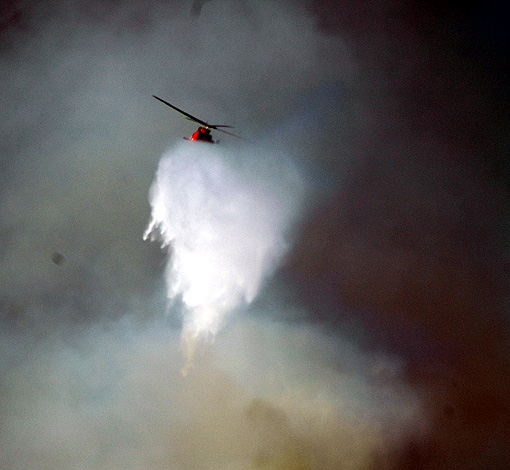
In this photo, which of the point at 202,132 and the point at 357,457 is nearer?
the point at 202,132

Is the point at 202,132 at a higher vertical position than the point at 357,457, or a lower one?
higher

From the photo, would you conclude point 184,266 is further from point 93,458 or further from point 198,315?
point 93,458

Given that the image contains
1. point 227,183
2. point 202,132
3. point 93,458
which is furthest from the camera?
point 227,183

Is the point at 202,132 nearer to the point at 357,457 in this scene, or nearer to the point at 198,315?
the point at 198,315

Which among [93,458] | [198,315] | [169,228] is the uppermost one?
[169,228]

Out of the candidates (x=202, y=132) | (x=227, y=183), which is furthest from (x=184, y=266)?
(x=202, y=132)

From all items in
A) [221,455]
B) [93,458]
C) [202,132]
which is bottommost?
[93,458]

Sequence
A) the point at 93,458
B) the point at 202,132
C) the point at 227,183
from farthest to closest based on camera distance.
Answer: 1. the point at 227,183
2. the point at 93,458
3. the point at 202,132

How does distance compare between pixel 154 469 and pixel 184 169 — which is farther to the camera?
pixel 184 169

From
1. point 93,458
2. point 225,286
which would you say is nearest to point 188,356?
point 225,286
